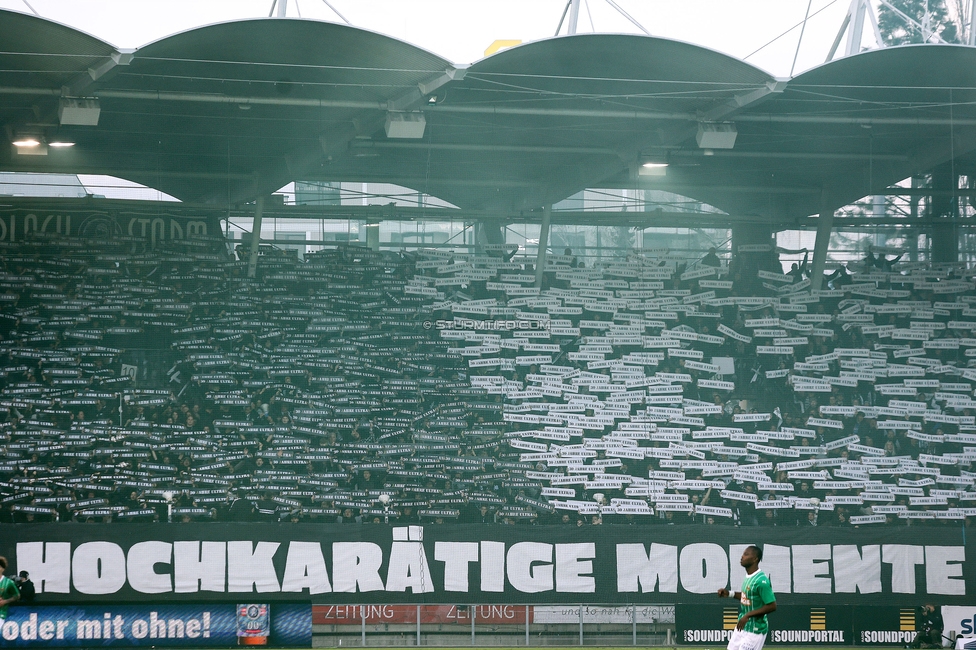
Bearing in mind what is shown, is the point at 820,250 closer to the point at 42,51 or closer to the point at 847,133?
the point at 847,133

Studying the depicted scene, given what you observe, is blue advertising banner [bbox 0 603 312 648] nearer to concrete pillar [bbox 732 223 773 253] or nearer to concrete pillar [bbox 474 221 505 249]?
concrete pillar [bbox 474 221 505 249]

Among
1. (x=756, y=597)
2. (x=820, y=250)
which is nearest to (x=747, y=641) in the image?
(x=756, y=597)

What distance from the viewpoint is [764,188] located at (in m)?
20.5

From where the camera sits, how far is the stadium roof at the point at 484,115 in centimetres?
1549

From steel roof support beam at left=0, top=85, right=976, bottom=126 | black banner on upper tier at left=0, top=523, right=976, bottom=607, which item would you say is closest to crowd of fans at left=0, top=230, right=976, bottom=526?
black banner on upper tier at left=0, top=523, right=976, bottom=607

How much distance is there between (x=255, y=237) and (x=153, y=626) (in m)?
Answer: 7.19

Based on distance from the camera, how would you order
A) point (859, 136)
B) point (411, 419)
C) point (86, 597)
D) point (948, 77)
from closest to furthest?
1. point (86, 597)
2. point (948, 77)
3. point (411, 419)
4. point (859, 136)

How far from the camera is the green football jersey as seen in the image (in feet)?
31.4

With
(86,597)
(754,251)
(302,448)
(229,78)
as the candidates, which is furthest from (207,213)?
(754,251)

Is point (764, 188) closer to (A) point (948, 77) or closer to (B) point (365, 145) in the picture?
(A) point (948, 77)

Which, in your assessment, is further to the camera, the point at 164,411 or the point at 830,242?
the point at 830,242

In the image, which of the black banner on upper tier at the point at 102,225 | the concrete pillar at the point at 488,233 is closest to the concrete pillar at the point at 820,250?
the concrete pillar at the point at 488,233

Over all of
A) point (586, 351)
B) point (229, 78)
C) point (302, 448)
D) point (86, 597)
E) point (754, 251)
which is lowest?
point (86, 597)

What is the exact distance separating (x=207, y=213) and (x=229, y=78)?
10.2ft
